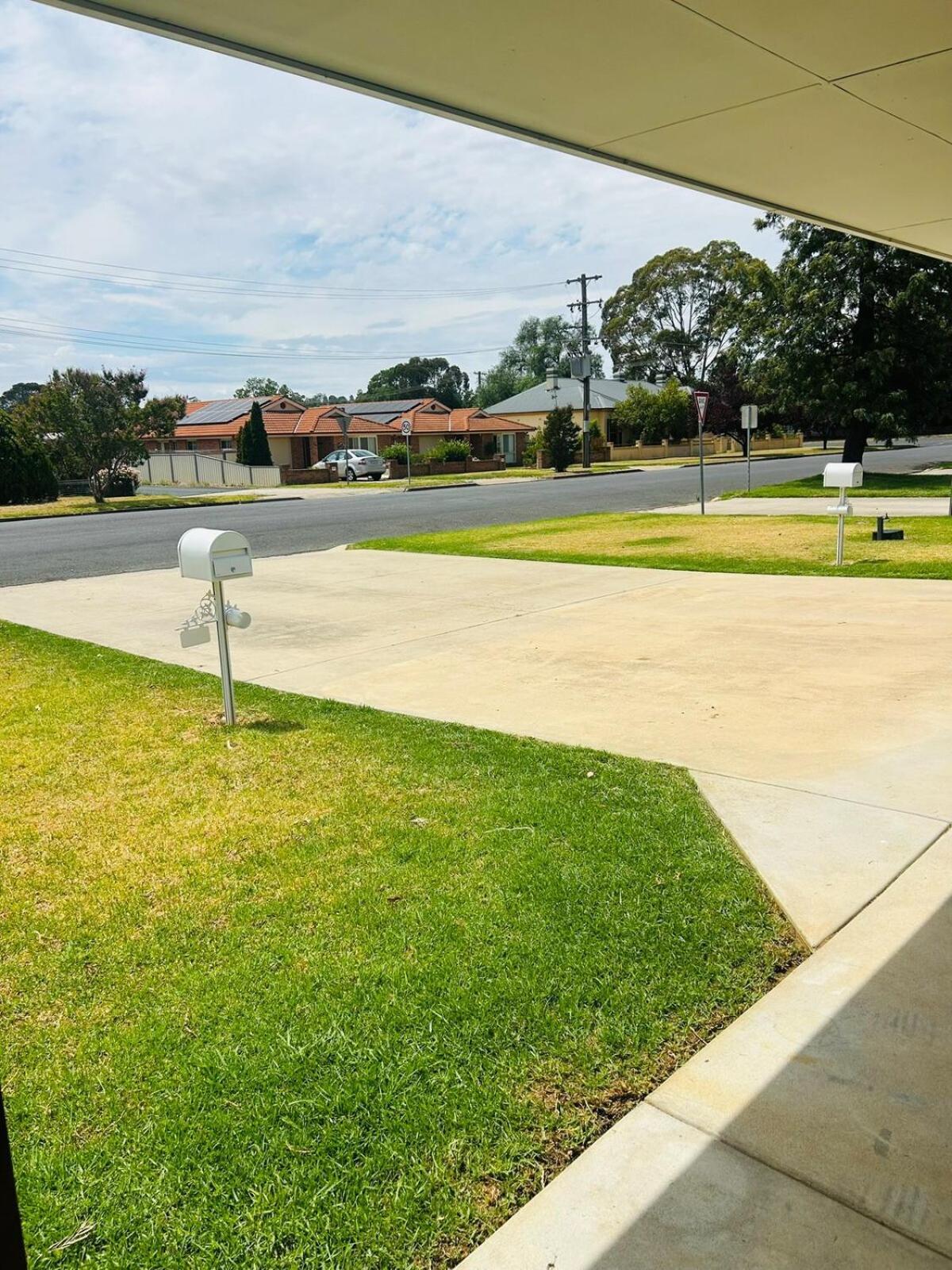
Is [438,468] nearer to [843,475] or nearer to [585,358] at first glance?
[585,358]

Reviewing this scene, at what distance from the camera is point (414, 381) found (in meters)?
122

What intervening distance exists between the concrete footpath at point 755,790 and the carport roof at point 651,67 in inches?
117

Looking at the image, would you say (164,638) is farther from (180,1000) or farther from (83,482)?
(83,482)

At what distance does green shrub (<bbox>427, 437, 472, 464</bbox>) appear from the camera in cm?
5009

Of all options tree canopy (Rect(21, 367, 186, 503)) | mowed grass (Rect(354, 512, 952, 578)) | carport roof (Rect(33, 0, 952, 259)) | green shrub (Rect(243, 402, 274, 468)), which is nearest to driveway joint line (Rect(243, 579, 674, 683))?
mowed grass (Rect(354, 512, 952, 578))

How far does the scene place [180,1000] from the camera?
302 centimetres

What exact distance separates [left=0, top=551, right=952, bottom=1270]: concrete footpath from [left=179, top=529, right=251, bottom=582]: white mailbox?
1281 mm

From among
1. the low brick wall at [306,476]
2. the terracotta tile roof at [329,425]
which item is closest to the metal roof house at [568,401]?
the terracotta tile roof at [329,425]

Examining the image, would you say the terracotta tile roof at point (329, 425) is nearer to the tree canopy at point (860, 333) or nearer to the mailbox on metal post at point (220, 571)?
the tree canopy at point (860, 333)

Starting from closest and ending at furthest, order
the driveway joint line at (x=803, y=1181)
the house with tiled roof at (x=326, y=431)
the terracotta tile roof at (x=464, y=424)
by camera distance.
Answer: the driveway joint line at (x=803, y=1181), the house with tiled roof at (x=326, y=431), the terracotta tile roof at (x=464, y=424)

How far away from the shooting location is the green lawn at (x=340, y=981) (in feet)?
7.38

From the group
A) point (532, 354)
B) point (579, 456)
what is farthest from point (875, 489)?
point (532, 354)

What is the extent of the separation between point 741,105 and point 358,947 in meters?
3.62

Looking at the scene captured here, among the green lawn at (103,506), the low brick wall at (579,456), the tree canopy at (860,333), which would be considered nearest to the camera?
the tree canopy at (860,333)
